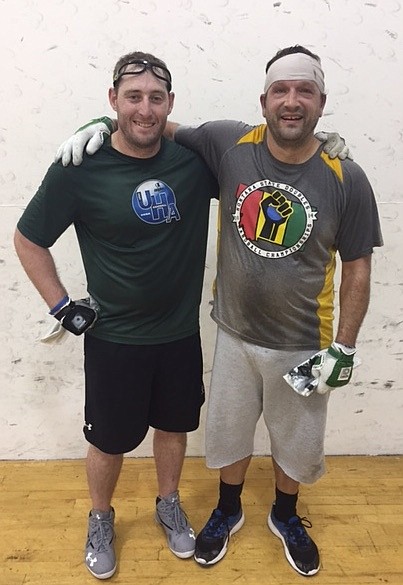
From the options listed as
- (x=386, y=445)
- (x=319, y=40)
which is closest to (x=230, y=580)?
(x=386, y=445)

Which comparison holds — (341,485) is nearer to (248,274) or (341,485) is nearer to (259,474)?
(259,474)

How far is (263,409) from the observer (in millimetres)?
1771

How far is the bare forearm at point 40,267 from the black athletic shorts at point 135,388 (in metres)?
0.19

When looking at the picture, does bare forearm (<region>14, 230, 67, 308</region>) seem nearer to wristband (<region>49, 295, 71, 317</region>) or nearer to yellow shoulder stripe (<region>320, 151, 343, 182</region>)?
wristband (<region>49, 295, 71, 317</region>)

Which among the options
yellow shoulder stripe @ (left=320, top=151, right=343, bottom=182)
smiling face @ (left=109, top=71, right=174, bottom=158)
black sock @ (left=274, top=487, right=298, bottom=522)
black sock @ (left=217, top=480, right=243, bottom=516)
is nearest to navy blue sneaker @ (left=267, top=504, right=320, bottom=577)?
black sock @ (left=274, top=487, right=298, bottom=522)

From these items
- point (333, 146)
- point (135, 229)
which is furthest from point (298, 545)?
point (333, 146)

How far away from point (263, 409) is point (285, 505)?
432 millimetres

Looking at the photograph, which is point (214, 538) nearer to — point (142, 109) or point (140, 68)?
point (142, 109)

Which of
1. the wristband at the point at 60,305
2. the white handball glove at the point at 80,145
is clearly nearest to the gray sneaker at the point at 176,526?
the wristband at the point at 60,305

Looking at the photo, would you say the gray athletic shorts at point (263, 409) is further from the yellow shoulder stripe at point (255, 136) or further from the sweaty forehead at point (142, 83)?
the sweaty forehead at point (142, 83)

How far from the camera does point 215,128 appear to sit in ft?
5.45

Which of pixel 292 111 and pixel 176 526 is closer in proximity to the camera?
pixel 292 111

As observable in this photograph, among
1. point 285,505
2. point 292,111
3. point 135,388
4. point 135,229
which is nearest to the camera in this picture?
point 292,111

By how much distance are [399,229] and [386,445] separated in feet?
3.37
